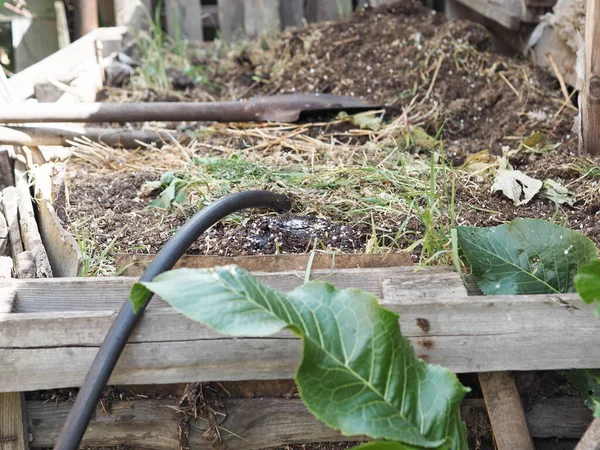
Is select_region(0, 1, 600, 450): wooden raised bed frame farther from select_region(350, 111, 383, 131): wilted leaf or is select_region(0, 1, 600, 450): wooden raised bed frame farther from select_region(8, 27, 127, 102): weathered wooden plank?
select_region(8, 27, 127, 102): weathered wooden plank

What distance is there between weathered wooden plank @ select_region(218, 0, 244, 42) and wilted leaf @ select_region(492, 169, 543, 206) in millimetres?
3272

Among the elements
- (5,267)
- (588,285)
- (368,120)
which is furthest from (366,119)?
(588,285)

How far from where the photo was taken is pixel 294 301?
1528mm

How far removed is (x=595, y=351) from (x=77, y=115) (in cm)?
239

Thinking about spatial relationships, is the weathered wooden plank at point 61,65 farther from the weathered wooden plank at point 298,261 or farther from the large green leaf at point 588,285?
the large green leaf at point 588,285

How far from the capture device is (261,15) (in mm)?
5316

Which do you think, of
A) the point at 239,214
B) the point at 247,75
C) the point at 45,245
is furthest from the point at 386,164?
the point at 247,75

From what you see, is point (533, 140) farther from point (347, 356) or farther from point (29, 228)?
point (29, 228)

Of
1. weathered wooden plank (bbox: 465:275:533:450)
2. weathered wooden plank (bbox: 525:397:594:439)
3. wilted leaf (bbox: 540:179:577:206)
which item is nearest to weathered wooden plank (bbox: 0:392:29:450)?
weathered wooden plank (bbox: 465:275:533:450)

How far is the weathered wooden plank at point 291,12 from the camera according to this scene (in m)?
5.41

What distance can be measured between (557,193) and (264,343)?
129cm

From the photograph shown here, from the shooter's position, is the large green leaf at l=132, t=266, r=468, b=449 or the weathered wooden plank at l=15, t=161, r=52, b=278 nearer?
the large green leaf at l=132, t=266, r=468, b=449

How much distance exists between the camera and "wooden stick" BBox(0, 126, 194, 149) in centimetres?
317

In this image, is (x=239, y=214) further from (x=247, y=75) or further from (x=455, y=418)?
(x=247, y=75)
